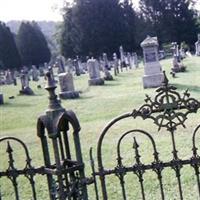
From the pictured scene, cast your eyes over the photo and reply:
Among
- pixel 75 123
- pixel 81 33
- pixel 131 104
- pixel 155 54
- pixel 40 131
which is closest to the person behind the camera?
pixel 75 123

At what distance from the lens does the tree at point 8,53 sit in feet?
216

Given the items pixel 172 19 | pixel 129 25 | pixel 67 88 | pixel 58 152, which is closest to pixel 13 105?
pixel 67 88

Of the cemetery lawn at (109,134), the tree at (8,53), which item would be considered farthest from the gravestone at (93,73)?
the tree at (8,53)

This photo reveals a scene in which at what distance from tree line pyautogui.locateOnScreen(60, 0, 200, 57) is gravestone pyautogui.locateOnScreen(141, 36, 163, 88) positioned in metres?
40.5

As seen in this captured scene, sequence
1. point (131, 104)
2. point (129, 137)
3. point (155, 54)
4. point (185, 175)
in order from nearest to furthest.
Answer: point (185, 175) < point (129, 137) < point (131, 104) < point (155, 54)

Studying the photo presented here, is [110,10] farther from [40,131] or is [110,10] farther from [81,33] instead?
[40,131]

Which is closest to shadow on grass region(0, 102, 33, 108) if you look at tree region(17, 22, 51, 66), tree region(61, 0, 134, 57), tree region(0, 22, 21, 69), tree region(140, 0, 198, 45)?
tree region(61, 0, 134, 57)

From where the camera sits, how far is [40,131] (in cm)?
384

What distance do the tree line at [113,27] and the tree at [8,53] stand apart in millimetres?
7351

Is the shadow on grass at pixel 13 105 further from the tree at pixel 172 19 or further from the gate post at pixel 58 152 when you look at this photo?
the tree at pixel 172 19

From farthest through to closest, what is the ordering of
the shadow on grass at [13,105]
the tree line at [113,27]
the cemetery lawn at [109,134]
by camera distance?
the tree line at [113,27] → the shadow on grass at [13,105] → the cemetery lawn at [109,134]

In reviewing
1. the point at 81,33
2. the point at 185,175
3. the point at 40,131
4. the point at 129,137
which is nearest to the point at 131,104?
the point at 129,137

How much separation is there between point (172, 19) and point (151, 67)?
1793 inches

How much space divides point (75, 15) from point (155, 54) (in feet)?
140
